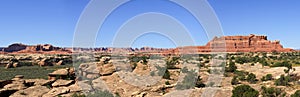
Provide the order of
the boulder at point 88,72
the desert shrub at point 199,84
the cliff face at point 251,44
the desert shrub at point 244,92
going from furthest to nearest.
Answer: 1. the cliff face at point 251,44
2. the boulder at point 88,72
3. the desert shrub at point 199,84
4. the desert shrub at point 244,92

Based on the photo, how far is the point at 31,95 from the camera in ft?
98.1

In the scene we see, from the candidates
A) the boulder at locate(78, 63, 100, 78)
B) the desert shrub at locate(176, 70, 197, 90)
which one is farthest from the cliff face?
the desert shrub at locate(176, 70, 197, 90)

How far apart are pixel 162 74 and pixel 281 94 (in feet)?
54.4

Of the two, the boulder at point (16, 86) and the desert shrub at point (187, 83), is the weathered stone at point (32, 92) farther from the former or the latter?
the desert shrub at point (187, 83)

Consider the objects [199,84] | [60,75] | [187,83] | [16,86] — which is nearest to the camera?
[187,83]

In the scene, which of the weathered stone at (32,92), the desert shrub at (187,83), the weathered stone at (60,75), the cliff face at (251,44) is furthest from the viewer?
the cliff face at (251,44)

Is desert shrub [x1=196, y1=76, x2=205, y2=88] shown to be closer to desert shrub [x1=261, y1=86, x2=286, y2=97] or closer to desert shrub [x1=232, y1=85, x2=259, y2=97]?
desert shrub [x1=232, y1=85, x2=259, y2=97]

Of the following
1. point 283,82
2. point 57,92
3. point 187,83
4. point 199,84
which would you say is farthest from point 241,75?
point 57,92

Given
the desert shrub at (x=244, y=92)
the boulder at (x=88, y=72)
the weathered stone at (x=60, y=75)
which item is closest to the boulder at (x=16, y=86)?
the weathered stone at (x=60, y=75)

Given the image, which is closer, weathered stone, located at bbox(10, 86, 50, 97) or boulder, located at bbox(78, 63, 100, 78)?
weathered stone, located at bbox(10, 86, 50, 97)

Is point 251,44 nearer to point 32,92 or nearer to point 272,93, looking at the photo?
point 272,93

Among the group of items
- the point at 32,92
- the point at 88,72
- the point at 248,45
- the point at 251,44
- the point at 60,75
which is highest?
the point at 251,44

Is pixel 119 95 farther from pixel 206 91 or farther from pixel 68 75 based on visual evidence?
pixel 68 75

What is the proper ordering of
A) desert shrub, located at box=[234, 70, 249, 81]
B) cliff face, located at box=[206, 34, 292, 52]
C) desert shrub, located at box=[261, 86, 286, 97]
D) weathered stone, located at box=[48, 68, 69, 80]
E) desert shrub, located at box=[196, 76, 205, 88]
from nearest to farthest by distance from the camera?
desert shrub, located at box=[261, 86, 286, 97] → desert shrub, located at box=[196, 76, 205, 88] → desert shrub, located at box=[234, 70, 249, 81] → weathered stone, located at box=[48, 68, 69, 80] → cliff face, located at box=[206, 34, 292, 52]
